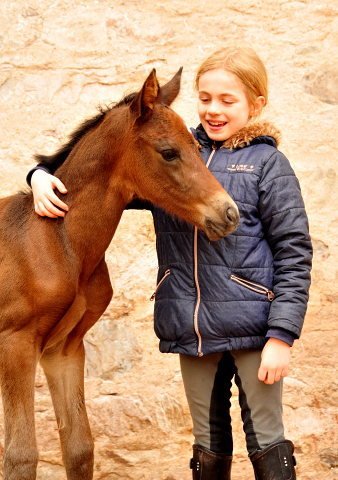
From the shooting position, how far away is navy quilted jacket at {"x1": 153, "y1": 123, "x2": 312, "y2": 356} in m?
1.74

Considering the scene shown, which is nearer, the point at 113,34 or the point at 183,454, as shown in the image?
the point at 183,454

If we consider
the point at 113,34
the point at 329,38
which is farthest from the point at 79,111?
the point at 329,38

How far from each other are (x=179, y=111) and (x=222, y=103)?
1101mm

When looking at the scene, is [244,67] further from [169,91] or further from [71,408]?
[71,408]

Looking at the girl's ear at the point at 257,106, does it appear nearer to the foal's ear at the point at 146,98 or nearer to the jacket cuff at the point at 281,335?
the foal's ear at the point at 146,98

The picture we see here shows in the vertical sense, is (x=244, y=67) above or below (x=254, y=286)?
above

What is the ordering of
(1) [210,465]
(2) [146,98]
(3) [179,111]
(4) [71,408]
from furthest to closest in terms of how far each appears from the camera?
(3) [179,111] < (4) [71,408] < (1) [210,465] < (2) [146,98]

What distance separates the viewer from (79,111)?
9.95 feet

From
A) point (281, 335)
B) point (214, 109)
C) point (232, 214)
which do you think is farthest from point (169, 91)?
point (281, 335)

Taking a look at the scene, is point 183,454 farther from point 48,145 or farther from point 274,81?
point 274,81

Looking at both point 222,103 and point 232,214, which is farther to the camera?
point 222,103

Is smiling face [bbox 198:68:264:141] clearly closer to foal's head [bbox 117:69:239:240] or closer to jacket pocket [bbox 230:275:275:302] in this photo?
foal's head [bbox 117:69:239:240]

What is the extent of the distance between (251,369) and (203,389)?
214mm

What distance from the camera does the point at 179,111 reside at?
9.82ft
